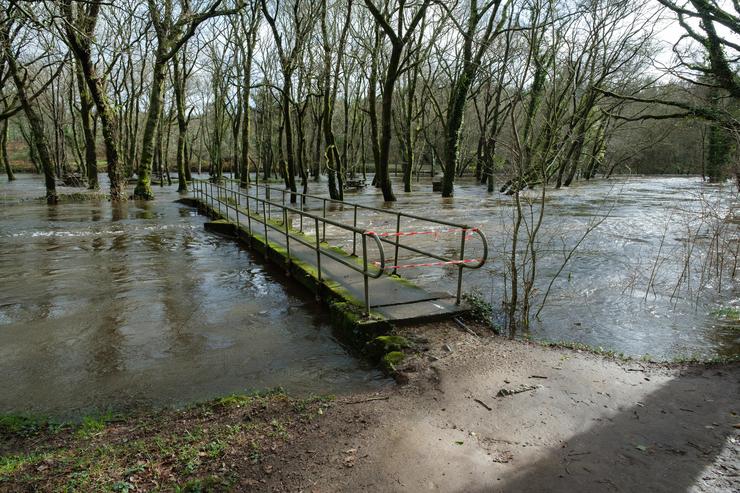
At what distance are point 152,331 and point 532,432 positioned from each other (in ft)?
15.5

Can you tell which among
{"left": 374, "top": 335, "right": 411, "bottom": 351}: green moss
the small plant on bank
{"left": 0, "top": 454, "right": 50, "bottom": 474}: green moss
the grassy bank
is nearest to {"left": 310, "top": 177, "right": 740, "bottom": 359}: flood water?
the small plant on bank

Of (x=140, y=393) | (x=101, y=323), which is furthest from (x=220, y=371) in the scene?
(x=101, y=323)

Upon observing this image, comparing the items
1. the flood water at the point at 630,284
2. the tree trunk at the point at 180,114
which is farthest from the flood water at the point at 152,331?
the tree trunk at the point at 180,114

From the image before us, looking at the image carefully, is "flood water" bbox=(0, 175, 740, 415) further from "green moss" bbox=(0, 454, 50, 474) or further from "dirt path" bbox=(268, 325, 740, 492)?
"green moss" bbox=(0, 454, 50, 474)

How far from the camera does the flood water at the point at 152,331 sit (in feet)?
14.4

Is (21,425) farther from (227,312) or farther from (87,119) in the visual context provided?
(87,119)

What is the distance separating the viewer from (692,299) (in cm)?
693

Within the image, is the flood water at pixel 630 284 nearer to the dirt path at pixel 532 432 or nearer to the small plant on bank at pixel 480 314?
the small plant on bank at pixel 480 314

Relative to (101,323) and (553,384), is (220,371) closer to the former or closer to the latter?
(101,323)

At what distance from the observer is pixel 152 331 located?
19.3 feet

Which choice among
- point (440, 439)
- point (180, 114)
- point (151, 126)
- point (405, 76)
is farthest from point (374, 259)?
point (405, 76)

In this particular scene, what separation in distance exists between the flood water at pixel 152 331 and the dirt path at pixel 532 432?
2.79 ft

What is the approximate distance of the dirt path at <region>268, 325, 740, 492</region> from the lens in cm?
273

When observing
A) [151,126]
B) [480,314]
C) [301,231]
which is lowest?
[480,314]
